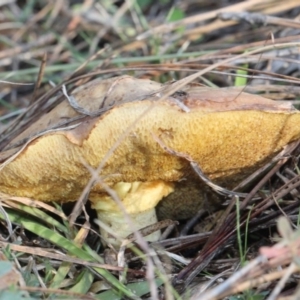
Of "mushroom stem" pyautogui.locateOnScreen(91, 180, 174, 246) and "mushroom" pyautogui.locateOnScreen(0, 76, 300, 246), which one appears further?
"mushroom stem" pyautogui.locateOnScreen(91, 180, 174, 246)

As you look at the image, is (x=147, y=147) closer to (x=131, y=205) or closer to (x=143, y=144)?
(x=143, y=144)

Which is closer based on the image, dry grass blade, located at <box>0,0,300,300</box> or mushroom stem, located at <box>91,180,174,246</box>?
dry grass blade, located at <box>0,0,300,300</box>

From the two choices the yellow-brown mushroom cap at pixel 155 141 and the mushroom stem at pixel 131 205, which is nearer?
the yellow-brown mushroom cap at pixel 155 141

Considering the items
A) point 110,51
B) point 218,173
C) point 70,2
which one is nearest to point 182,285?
point 218,173

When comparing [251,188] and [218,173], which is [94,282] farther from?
[251,188]

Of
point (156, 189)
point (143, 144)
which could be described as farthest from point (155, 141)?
point (156, 189)

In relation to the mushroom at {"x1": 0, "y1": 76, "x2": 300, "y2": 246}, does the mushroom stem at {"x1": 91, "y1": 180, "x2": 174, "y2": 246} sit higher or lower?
lower
